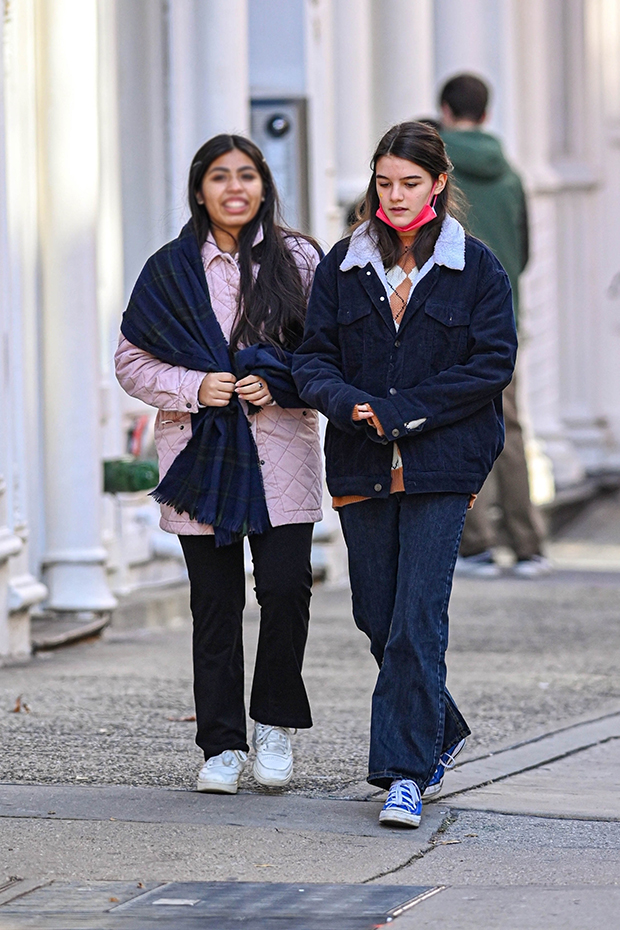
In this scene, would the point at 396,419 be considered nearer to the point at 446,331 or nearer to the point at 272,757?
the point at 446,331

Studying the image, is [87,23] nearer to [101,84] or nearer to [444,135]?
[101,84]

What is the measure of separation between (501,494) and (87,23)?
3.51 meters

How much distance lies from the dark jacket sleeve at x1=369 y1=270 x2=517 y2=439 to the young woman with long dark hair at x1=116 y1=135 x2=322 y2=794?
1.30 feet

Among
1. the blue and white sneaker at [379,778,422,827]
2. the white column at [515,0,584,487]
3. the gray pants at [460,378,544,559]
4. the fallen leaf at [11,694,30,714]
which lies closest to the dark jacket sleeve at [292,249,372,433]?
the blue and white sneaker at [379,778,422,827]

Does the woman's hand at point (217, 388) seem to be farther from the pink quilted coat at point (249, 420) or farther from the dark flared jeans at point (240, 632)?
the dark flared jeans at point (240, 632)

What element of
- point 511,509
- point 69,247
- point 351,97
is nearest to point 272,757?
point 69,247

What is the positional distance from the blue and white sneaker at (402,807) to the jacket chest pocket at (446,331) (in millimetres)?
1004

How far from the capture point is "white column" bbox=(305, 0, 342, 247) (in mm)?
8680

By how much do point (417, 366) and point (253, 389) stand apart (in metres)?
0.43

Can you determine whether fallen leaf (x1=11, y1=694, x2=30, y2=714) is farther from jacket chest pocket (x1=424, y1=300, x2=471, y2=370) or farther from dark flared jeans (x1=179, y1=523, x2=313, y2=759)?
jacket chest pocket (x1=424, y1=300, x2=471, y2=370)

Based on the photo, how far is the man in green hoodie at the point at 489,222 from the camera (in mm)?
8727

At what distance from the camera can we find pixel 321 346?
171 inches

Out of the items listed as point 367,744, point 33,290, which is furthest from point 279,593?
point 33,290

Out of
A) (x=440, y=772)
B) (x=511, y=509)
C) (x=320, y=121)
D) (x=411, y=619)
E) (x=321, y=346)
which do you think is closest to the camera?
(x=411, y=619)
